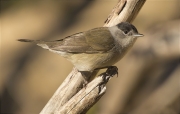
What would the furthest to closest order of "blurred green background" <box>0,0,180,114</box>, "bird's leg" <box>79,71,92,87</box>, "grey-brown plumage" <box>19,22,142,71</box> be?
"blurred green background" <box>0,0,180,114</box> < "bird's leg" <box>79,71,92,87</box> < "grey-brown plumage" <box>19,22,142,71</box>

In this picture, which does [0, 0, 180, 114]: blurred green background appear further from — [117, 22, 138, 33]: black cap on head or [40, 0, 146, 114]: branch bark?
[117, 22, 138, 33]: black cap on head

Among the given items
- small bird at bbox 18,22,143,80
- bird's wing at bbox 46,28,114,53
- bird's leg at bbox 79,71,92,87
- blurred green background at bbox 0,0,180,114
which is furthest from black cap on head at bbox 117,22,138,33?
blurred green background at bbox 0,0,180,114

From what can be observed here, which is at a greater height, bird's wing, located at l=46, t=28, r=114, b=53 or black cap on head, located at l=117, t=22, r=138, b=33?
black cap on head, located at l=117, t=22, r=138, b=33

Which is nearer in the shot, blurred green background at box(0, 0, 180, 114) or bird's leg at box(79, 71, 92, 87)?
bird's leg at box(79, 71, 92, 87)

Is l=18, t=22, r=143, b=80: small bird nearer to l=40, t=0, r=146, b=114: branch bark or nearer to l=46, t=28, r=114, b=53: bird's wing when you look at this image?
l=46, t=28, r=114, b=53: bird's wing

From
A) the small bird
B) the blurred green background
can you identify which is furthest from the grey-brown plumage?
the blurred green background

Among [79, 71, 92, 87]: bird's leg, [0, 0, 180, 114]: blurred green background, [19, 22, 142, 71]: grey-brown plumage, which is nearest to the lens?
[19, 22, 142, 71]: grey-brown plumage

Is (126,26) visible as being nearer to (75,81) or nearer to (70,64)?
(75,81)

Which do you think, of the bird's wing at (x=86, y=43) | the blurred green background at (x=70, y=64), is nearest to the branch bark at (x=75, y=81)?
the bird's wing at (x=86, y=43)
